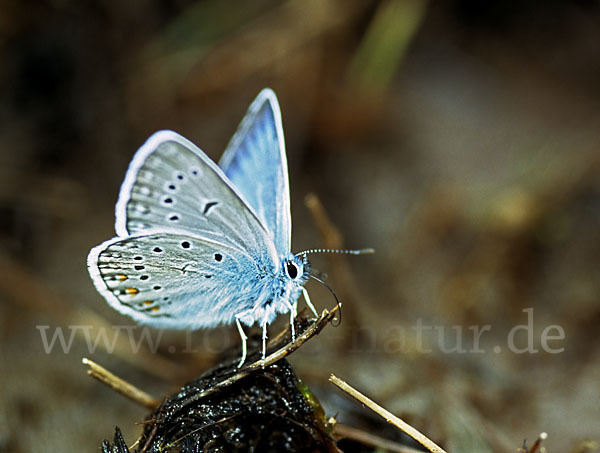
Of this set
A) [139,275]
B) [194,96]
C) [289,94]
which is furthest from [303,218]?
[139,275]

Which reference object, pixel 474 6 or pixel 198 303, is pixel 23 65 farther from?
pixel 474 6

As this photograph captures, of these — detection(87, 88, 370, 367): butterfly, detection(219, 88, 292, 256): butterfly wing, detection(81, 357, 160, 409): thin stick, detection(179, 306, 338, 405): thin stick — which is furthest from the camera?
detection(219, 88, 292, 256): butterfly wing

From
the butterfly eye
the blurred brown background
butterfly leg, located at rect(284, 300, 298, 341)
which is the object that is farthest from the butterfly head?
the blurred brown background

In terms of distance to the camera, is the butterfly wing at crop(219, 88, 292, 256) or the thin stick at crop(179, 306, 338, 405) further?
the butterfly wing at crop(219, 88, 292, 256)

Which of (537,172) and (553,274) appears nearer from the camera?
(553,274)

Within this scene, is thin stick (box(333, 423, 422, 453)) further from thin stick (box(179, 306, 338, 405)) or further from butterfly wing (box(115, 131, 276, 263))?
butterfly wing (box(115, 131, 276, 263))

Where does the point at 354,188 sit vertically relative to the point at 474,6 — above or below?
below

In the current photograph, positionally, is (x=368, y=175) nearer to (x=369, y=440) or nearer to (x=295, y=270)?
(x=295, y=270)
